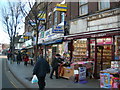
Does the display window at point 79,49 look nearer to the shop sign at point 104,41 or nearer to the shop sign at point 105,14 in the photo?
the shop sign at point 104,41

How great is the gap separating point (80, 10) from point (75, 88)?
7.17 metres

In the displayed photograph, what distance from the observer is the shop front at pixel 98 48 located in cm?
977

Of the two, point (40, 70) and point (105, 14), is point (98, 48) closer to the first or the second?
point (105, 14)

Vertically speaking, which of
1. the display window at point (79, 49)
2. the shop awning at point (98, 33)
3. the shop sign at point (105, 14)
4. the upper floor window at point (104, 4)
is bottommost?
the display window at point (79, 49)

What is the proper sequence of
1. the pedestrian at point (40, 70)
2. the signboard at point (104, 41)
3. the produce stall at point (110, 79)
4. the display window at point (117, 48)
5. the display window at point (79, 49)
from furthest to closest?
the display window at point (79, 49), the signboard at point (104, 41), the display window at point (117, 48), the produce stall at point (110, 79), the pedestrian at point (40, 70)

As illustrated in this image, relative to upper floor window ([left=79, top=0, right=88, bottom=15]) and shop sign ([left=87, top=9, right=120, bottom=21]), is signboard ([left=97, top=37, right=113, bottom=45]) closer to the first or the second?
shop sign ([left=87, top=9, right=120, bottom=21])

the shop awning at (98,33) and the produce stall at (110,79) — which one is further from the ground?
the shop awning at (98,33)

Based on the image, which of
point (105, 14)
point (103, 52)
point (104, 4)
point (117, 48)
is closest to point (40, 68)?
point (117, 48)

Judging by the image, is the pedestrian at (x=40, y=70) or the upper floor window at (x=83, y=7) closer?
the pedestrian at (x=40, y=70)

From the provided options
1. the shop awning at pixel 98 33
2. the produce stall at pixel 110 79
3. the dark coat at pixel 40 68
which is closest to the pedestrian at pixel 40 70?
the dark coat at pixel 40 68

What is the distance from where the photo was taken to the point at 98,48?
1131 cm

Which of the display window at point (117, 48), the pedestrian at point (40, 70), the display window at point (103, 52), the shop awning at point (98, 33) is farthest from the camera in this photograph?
the display window at point (103, 52)

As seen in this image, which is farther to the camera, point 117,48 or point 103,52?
point 103,52

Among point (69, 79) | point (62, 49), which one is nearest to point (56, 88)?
point (69, 79)
